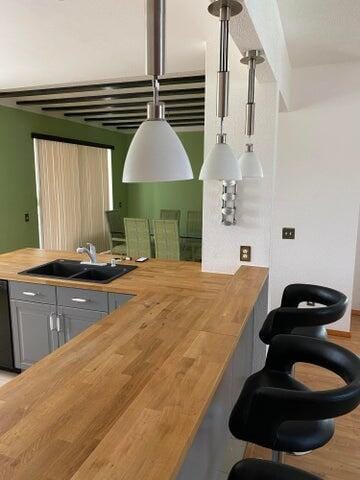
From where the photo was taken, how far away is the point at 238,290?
2.12m

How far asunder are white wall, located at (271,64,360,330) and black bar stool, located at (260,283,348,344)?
5.09ft

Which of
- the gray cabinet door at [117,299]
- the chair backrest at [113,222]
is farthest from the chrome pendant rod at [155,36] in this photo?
the chair backrest at [113,222]

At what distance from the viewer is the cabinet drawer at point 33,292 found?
8.79ft

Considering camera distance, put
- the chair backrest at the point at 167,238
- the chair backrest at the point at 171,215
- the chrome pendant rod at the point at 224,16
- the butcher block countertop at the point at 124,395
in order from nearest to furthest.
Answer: the butcher block countertop at the point at 124,395 → the chrome pendant rod at the point at 224,16 → the chair backrest at the point at 167,238 → the chair backrest at the point at 171,215

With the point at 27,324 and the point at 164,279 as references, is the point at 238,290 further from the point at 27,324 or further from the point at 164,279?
the point at 27,324

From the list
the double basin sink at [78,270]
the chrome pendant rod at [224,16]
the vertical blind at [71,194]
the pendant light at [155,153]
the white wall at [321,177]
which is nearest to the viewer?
the pendant light at [155,153]

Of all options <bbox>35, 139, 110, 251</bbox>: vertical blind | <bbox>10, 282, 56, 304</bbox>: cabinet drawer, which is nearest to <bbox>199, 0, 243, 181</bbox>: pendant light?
<bbox>10, 282, 56, 304</bbox>: cabinet drawer

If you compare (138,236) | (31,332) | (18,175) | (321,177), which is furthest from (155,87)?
(18,175)

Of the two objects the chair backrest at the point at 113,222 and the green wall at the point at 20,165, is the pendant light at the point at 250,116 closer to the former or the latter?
the green wall at the point at 20,165

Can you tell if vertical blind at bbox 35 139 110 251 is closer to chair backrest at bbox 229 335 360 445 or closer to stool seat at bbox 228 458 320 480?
chair backrest at bbox 229 335 360 445

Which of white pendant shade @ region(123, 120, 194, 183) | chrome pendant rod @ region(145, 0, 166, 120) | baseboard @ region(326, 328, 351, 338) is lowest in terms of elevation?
baseboard @ region(326, 328, 351, 338)

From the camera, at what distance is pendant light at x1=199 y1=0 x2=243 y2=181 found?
1.30 meters

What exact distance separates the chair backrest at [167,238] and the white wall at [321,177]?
58.7 inches

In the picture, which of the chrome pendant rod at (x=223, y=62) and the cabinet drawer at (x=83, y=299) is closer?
the chrome pendant rod at (x=223, y=62)
